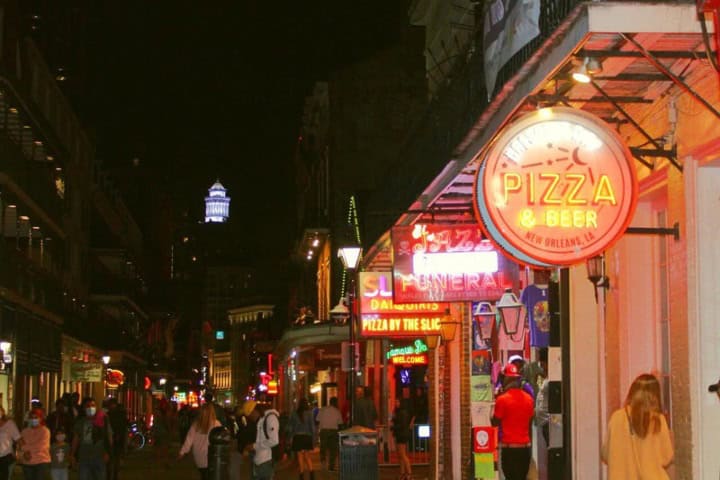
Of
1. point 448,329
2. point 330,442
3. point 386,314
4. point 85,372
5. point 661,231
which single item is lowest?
point 330,442

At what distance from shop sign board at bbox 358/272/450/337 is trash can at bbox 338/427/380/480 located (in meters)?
3.55

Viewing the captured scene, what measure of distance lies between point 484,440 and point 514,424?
1885 millimetres

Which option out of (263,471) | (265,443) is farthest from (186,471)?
(265,443)

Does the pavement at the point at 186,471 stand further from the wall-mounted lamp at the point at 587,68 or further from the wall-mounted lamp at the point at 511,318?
the wall-mounted lamp at the point at 587,68

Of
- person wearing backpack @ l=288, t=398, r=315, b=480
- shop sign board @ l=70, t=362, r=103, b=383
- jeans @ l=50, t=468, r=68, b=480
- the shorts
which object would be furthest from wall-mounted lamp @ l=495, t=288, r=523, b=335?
shop sign board @ l=70, t=362, r=103, b=383

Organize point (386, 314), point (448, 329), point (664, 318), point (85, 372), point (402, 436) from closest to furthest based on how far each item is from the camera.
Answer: point (664, 318) → point (448, 329) → point (386, 314) → point (402, 436) → point (85, 372)

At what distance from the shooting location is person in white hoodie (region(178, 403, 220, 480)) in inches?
734

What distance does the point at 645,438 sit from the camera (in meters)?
9.77

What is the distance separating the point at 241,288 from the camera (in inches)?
6545

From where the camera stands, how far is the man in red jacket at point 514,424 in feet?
47.3

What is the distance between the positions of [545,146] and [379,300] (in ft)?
42.5

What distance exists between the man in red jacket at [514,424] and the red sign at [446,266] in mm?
2410

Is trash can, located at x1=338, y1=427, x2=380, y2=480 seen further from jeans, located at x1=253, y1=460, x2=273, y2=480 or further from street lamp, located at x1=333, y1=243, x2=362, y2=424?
street lamp, located at x1=333, y1=243, x2=362, y2=424

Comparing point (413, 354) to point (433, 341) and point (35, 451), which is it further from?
point (35, 451)
